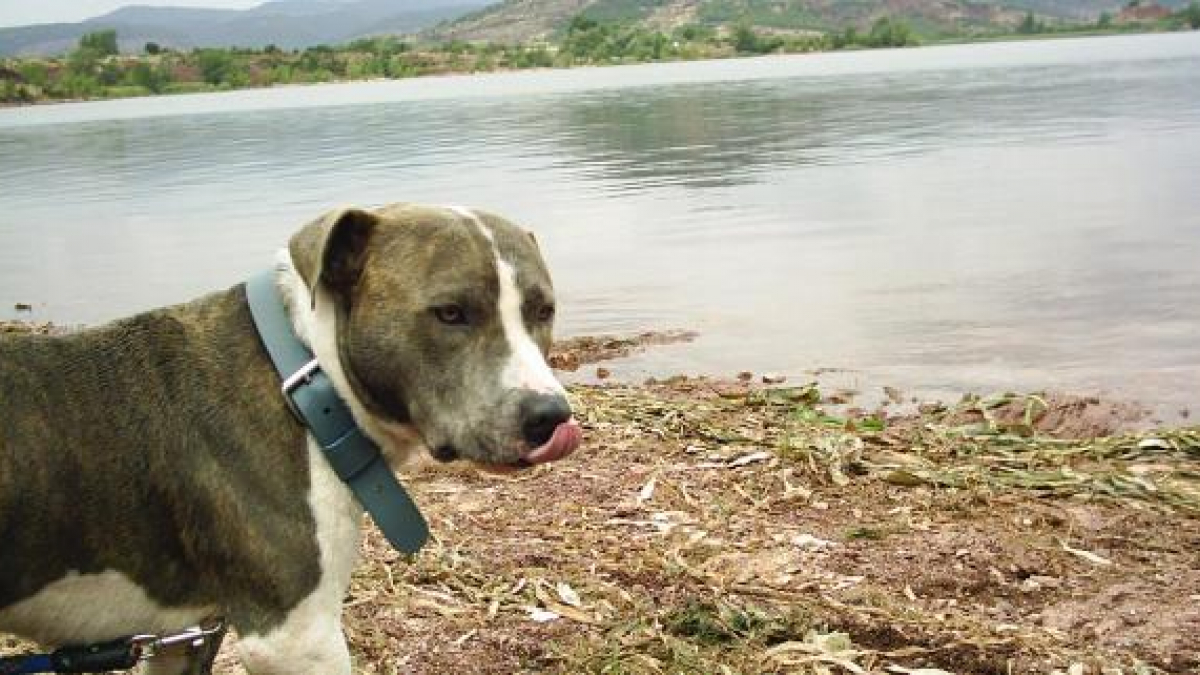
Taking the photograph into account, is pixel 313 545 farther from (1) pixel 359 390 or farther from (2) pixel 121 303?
(2) pixel 121 303

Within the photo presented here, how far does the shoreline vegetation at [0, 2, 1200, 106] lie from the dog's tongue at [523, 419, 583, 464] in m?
138

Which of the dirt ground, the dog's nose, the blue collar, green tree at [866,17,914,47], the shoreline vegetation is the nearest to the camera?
the dog's nose

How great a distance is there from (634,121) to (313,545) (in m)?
49.1

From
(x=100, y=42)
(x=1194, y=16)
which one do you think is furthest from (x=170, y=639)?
(x=1194, y=16)

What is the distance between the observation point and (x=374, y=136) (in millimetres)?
50875

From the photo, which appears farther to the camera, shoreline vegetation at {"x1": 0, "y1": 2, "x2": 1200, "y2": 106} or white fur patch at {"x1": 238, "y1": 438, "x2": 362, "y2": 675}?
shoreline vegetation at {"x1": 0, "y1": 2, "x2": 1200, "y2": 106}

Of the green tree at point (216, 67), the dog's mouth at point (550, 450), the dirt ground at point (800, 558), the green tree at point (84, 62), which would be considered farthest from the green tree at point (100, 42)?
the dog's mouth at point (550, 450)

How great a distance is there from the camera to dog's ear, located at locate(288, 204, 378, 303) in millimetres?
3854

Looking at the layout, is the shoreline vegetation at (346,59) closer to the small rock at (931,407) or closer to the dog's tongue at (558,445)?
the small rock at (931,407)

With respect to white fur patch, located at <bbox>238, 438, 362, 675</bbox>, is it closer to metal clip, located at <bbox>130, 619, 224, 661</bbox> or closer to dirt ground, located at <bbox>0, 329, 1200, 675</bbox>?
metal clip, located at <bbox>130, 619, 224, 661</bbox>

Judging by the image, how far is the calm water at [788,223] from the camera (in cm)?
1357

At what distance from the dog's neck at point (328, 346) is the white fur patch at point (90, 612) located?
28.4 inches

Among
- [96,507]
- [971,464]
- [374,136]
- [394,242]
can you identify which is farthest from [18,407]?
[374,136]

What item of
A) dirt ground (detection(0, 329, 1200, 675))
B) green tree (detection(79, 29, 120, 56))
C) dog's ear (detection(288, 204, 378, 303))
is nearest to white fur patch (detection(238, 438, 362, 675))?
dog's ear (detection(288, 204, 378, 303))
